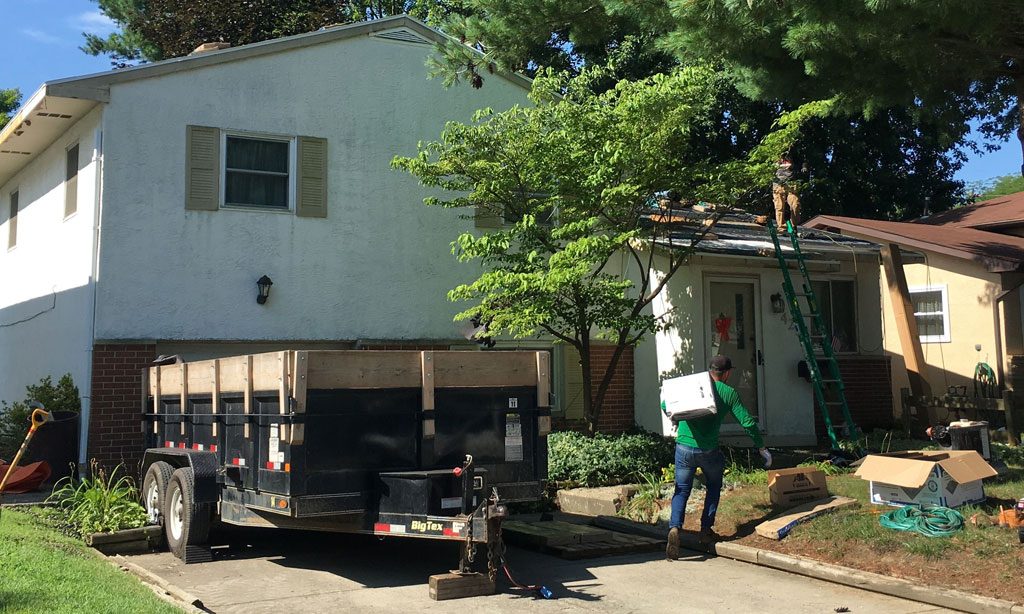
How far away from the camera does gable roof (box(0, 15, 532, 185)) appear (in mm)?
11922

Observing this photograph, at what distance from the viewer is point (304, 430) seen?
23.4 feet

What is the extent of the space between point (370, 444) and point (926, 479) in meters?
4.74

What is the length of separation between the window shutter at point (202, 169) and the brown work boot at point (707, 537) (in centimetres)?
749

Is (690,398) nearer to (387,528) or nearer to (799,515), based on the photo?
(799,515)

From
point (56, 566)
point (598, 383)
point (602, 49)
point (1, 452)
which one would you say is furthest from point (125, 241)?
point (602, 49)

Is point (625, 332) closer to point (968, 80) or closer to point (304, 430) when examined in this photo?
point (968, 80)

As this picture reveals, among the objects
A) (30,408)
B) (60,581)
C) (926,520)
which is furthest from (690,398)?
(30,408)

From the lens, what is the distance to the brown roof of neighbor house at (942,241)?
1365 centimetres

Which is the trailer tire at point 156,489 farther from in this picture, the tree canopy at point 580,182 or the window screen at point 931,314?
the window screen at point 931,314

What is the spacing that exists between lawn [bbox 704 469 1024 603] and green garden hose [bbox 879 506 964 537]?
0.24 ft

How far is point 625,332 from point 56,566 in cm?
731

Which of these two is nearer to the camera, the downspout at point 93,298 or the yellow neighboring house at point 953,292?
the downspout at point 93,298

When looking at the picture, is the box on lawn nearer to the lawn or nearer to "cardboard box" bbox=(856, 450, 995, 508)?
the lawn

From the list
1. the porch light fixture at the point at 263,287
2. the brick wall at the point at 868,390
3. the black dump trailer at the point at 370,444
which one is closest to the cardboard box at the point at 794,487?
the black dump trailer at the point at 370,444
